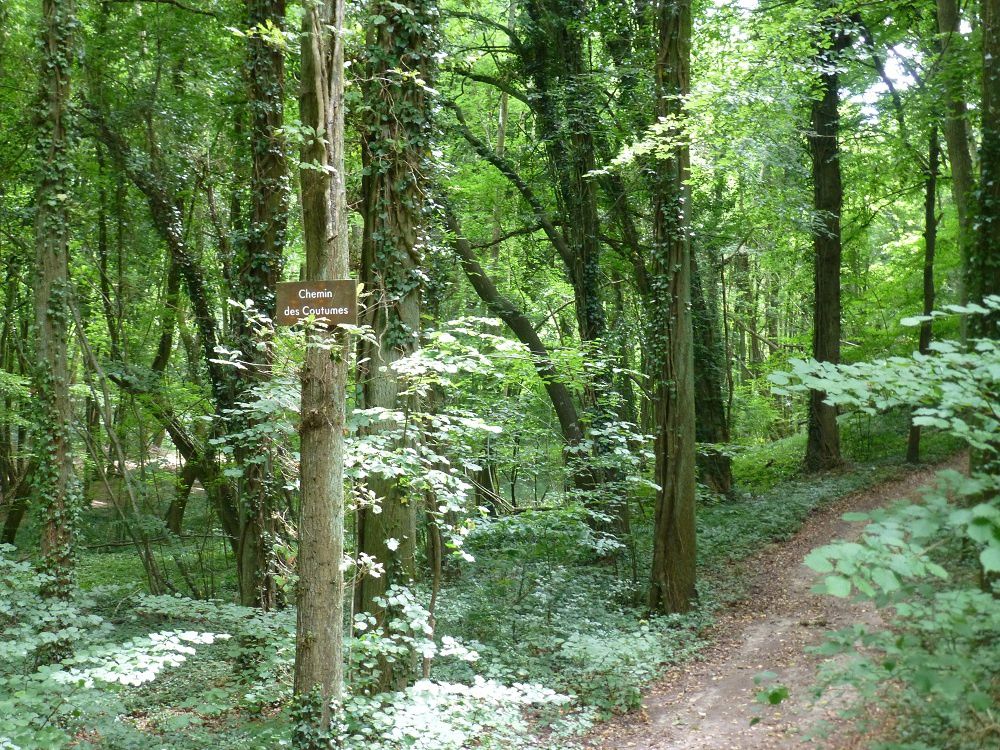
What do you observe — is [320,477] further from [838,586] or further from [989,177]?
[989,177]

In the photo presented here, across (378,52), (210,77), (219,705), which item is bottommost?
(219,705)

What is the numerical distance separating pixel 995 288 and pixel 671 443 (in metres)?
3.82

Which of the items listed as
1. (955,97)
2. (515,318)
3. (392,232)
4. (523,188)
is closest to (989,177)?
(955,97)

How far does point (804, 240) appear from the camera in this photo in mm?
→ 15727

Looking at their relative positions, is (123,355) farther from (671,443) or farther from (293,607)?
(671,443)

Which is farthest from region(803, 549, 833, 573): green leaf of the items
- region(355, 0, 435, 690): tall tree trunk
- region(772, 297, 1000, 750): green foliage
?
region(355, 0, 435, 690): tall tree trunk

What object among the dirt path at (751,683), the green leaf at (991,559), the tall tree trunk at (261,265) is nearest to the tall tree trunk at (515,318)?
the dirt path at (751,683)

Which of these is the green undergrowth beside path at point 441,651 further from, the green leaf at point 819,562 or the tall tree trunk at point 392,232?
the green leaf at point 819,562

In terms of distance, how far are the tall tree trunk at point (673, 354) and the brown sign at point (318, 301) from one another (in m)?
5.54

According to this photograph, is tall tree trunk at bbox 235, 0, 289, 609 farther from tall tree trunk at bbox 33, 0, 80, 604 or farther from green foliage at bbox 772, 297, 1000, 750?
green foliage at bbox 772, 297, 1000, 750

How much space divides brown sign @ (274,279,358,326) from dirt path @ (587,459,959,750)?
3.46 m

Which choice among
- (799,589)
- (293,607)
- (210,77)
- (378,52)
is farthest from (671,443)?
(210,77)

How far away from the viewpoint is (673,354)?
9031mm

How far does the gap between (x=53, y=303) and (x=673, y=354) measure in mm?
7064
